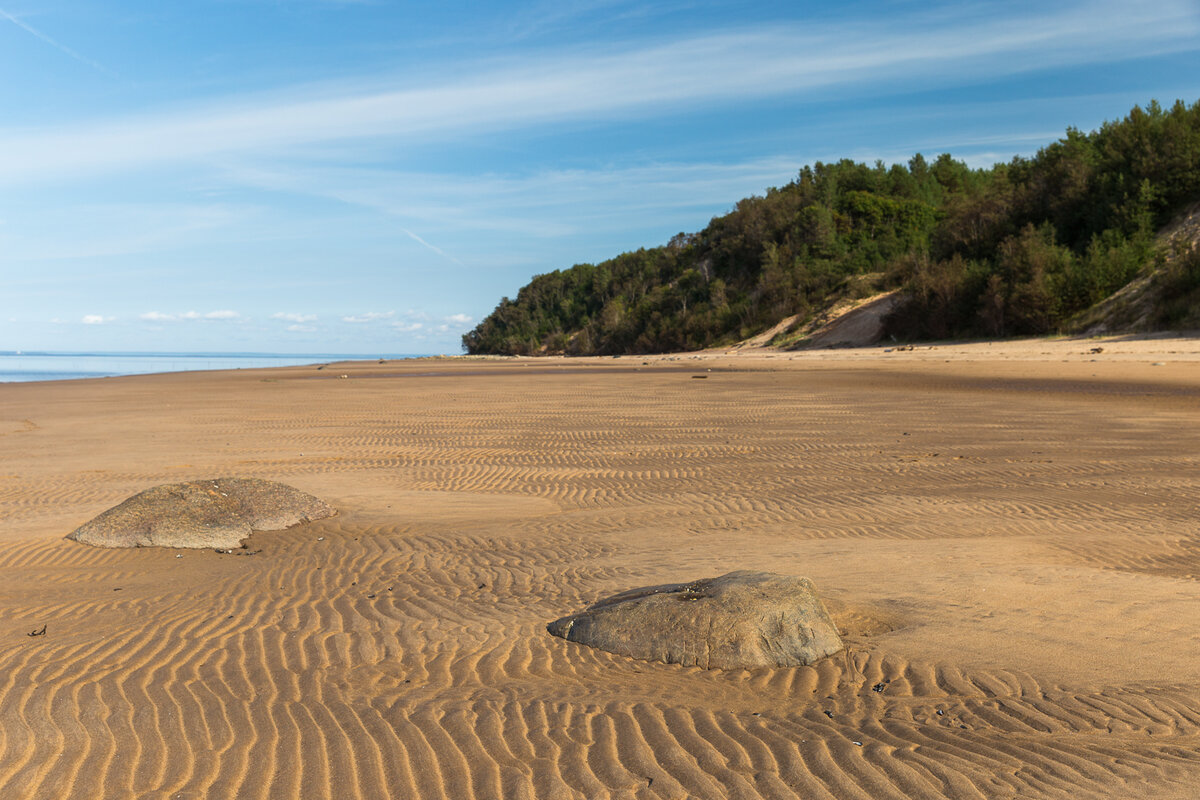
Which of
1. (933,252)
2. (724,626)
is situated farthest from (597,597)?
(933,252)

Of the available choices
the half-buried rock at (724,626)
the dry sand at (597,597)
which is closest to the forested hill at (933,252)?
the dry sand at (597,597)

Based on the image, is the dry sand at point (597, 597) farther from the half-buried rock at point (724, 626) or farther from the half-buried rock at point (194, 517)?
the half-buried rock at point (194, 517)

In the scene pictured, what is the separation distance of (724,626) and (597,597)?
5.10 feet

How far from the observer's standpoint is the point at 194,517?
866cm

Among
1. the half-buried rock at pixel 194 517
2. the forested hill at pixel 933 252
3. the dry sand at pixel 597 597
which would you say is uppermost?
the forested hill at pixel 933 252

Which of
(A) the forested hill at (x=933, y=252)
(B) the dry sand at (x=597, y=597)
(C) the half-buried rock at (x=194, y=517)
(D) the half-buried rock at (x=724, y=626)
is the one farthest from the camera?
(A) the forested hill at (x=933, y=252)

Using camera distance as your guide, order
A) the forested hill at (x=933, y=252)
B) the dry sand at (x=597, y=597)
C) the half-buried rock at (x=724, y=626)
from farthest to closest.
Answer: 1. the forested hill at (x=933, y=252)
2. the half-buried rock at (x=724, y=626)
3. the dry sand at (x=597, y=597)

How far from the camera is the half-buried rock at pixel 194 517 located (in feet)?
27.8

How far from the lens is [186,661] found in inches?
209

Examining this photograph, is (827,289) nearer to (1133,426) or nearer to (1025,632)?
(1133,426)

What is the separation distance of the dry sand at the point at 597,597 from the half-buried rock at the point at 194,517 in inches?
12.3

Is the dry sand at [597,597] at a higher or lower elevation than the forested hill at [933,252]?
lower

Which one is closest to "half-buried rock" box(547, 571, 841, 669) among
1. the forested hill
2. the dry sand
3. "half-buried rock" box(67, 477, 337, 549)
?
the dry sand

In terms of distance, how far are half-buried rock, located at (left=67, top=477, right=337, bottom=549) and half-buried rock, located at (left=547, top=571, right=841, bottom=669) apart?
176 inches
